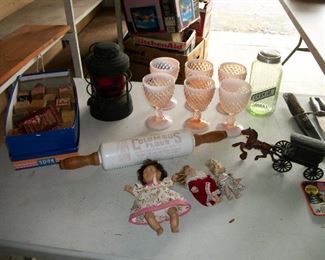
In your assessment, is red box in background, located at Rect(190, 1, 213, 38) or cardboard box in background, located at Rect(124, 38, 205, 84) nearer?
cardboard box in background, located at Rect(124, 38, 205, 84)

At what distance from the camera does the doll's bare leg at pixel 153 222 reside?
54 cm

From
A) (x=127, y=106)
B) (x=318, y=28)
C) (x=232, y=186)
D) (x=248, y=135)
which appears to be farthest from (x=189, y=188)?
(x=318, y=28)

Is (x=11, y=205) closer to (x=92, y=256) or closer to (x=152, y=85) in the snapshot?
(x=92, y=256)

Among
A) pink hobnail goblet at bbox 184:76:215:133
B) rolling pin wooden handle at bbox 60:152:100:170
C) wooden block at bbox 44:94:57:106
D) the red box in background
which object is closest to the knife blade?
pink hobnail goblet at bbox 184:76:215:133

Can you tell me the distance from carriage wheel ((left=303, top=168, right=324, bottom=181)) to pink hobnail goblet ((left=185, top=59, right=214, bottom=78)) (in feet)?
1.04

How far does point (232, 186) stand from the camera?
2.01ft

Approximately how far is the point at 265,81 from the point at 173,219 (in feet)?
1.80

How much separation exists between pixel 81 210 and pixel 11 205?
131 millimetres

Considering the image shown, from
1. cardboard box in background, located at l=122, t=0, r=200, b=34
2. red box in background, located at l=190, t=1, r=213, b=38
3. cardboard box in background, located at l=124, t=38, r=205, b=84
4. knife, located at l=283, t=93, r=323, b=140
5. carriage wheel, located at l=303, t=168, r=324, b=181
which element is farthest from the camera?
red box in background, located at l=190, t=1, r=213, b=38

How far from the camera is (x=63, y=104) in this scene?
73cm

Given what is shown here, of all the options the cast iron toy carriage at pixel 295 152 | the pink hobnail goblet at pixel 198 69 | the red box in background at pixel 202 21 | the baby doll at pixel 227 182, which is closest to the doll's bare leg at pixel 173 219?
the baby doll at pixel 227 182

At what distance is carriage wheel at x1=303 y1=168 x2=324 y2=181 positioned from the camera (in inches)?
25.3

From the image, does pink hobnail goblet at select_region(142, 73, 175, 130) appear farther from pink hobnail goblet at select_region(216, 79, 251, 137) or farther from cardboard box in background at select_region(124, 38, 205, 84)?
cardboard box in background at select_region(124, 38, 205, 84)

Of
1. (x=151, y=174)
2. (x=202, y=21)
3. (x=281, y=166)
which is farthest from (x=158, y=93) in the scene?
(x=202, y=21)
